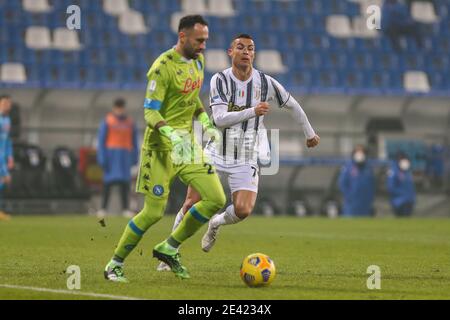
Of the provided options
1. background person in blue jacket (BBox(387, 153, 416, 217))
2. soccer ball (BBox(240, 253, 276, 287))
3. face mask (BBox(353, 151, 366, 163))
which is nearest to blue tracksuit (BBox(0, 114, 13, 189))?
face mask (BBox(353, 151, 366, 163))

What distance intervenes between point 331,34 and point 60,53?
6730 millimetres

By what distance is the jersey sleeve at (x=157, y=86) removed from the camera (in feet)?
28.2

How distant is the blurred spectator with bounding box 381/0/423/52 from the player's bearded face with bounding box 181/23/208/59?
1857cm

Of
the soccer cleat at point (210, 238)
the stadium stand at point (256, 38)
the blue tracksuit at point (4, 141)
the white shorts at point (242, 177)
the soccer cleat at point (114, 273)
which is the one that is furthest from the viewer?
the stadium stand at point (256, 38)

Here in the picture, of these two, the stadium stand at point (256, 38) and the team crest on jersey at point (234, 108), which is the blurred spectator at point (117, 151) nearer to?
the stadium stand at point (256, 38)

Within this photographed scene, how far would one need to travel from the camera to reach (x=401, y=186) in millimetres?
22062

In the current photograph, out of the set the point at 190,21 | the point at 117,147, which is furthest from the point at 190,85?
the point at 117,147

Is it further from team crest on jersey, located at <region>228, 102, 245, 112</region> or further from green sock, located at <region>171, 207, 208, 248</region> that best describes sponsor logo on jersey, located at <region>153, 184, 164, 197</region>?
team crest on jersey, located at <region>228, 102, 245, 112</region>

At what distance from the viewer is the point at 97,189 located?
22562 mm

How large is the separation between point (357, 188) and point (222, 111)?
12.5m

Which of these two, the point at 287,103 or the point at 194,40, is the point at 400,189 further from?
the point at 194,40

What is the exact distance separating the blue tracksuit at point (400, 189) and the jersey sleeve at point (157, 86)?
13.7 metres

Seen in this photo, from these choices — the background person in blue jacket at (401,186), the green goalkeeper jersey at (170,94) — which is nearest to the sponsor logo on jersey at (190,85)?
the green goalkeeper jersey at (170,94)
